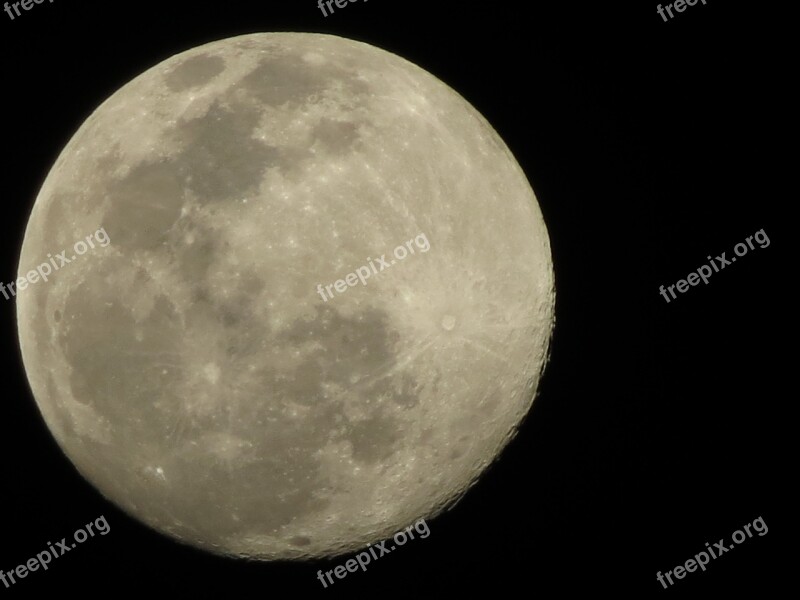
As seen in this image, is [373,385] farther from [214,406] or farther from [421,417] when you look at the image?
[214,406]

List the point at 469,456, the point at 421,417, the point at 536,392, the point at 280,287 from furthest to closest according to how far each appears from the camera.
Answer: the point at 536,392 < the point at 469,456 < the point at 421,417 < the point at 280,287

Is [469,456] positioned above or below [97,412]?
below

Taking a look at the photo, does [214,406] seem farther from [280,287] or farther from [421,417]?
[421,417]

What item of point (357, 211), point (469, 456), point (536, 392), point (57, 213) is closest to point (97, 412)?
point (57, 213)

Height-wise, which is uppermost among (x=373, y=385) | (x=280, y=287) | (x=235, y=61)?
(x=235, y=61)

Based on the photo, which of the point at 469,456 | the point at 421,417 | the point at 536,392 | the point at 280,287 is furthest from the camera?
the point at 536,392

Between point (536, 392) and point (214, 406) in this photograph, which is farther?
point (536, 392)
